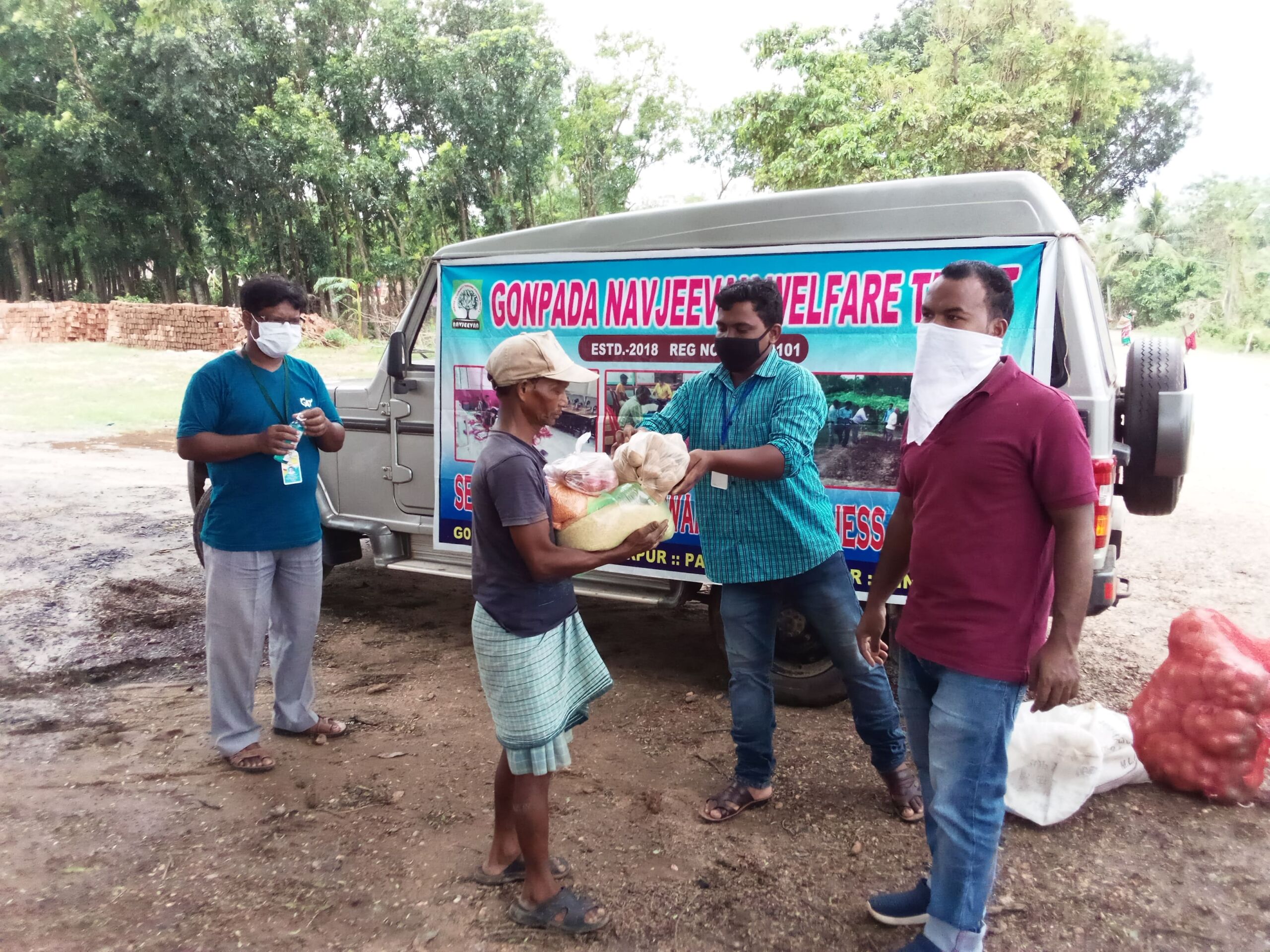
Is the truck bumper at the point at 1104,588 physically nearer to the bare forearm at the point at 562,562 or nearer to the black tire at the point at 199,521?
the bare forearm at the point at 562,562

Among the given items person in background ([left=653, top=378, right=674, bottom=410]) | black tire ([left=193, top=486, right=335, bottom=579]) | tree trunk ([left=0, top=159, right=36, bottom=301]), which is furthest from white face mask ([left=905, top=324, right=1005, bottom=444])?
tree trunk ([left=0, top=159, right=36, bottom=301])

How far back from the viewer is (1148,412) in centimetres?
371

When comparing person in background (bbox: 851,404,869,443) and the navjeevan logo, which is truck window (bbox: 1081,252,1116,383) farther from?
the navjeevan logo

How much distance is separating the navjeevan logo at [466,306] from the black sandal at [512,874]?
257 centimetres

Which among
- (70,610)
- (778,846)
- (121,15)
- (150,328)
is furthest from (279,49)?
(778,846)

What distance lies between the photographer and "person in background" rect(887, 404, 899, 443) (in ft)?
11.6

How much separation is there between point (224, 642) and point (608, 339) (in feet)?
6.70

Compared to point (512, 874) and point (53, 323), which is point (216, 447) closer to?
point (512, 874)

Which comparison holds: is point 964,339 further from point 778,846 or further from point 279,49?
point 279,49

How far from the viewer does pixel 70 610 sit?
5270mm

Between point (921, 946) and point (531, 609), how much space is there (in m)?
1.26

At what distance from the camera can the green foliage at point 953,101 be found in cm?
1495

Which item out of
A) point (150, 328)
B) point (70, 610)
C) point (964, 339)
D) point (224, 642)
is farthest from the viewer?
point (150, 328)

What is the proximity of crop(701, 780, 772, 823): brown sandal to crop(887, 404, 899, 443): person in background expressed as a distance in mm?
1493
